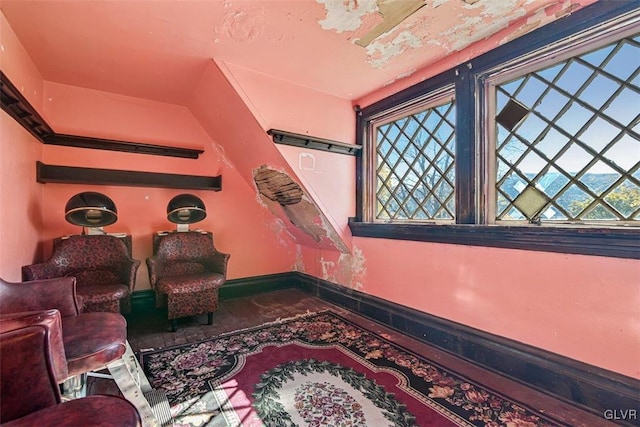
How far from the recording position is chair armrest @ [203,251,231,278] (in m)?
2.88

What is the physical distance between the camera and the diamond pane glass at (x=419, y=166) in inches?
89.9

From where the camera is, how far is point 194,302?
2590 millimetres

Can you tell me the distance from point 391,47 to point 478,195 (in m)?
1.23

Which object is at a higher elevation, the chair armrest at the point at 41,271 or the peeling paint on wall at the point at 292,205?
the peeling paint on wall at the point at 292,205

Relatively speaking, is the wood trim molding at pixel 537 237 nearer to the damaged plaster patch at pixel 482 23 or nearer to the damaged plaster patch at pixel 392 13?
the damaged plaster patch at pixel 482 23

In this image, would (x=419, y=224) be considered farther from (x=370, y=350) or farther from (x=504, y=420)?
(x=504, y=420)

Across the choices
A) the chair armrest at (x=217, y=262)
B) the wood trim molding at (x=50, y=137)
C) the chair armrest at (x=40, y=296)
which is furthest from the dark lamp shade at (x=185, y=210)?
the chair armrest at (x=40, y=296)

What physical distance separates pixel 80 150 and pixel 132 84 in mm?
836

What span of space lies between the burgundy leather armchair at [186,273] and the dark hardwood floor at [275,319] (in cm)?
16

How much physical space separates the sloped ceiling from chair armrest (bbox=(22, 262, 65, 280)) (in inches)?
62.8

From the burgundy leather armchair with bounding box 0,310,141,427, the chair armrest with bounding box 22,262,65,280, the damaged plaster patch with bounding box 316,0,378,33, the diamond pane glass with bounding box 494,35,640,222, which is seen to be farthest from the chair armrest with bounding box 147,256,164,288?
the diamond pane glass with bounding box 494,35,640,222

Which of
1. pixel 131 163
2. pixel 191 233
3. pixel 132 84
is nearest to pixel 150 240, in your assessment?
pixel 191 233

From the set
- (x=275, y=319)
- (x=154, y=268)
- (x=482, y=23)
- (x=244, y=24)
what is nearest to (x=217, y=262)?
(x=154, y=268)

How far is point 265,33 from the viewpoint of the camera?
1852 millimetres
